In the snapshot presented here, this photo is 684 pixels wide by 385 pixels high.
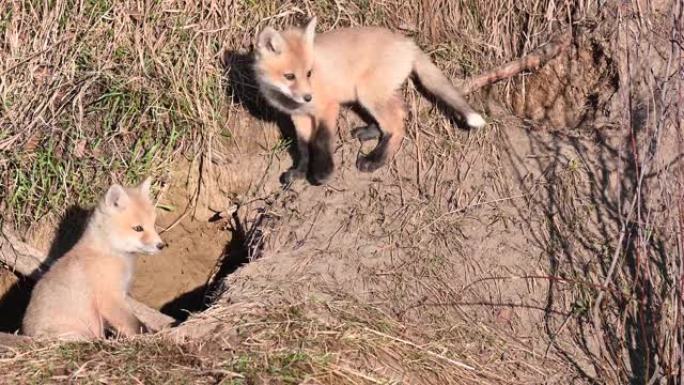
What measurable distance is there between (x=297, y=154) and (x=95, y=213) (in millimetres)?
1363

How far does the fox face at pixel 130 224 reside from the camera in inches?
207

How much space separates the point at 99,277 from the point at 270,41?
1.62 m

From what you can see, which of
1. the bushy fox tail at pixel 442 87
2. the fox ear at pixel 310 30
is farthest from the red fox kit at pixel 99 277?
the bushy fox tail at pixel 442 87

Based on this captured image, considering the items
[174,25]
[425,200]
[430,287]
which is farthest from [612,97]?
[174,25]

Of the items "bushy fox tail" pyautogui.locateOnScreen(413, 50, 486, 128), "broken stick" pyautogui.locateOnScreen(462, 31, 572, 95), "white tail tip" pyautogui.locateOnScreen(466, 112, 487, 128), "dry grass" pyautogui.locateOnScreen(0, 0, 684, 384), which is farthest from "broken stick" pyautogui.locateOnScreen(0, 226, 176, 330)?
"broken stick" pyautogui.locateOnScreen(462, 31, 572, 95)

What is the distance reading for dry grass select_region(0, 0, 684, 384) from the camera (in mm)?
4535

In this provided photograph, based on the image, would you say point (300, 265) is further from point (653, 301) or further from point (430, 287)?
point (653, 301)

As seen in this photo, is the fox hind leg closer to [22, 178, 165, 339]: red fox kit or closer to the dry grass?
the dry grass

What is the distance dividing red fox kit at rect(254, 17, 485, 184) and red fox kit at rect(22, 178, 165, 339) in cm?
99

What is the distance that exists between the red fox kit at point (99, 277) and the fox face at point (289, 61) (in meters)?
0.97

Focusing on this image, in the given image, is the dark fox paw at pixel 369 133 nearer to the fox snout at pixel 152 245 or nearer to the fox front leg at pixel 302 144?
the fox front leg at pixel 302 144

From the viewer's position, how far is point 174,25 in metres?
6.29

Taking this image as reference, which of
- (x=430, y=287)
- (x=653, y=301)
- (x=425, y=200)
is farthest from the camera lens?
(x=425, y=200)

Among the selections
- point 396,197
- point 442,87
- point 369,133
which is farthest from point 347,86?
point 396,197
